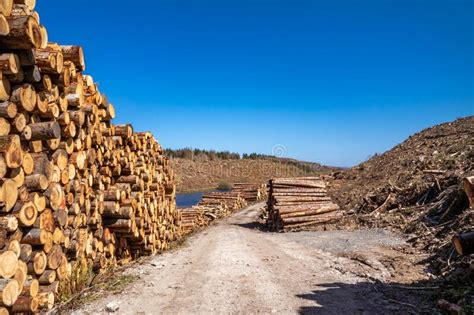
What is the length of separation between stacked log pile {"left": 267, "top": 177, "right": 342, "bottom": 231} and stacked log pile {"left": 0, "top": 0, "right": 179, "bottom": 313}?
6.55 m

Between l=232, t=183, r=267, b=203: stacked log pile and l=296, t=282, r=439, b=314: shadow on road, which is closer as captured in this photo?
l=296, t=282, r=439, b=314: shadow on road

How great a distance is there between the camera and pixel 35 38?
465 centimetres

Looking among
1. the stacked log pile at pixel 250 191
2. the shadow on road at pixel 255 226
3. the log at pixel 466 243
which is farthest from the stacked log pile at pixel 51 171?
the stacked log pile at pixel 250 191

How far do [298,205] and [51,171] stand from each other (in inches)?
405

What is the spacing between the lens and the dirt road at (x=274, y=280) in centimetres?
529

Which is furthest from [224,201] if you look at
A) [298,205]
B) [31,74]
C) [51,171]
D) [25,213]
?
[31,74]

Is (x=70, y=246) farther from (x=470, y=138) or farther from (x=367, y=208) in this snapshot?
(x=470, y=138)

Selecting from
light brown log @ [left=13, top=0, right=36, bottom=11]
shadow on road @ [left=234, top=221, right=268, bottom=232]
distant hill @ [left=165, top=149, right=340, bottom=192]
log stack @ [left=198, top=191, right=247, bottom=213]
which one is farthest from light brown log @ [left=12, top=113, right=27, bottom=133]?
distant hill @ [left=165, top=149, right=340, bottom=192]

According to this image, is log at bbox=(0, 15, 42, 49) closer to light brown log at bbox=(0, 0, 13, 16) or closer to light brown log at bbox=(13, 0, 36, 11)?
light brown log at bbox=(0, 0, 13, 16)

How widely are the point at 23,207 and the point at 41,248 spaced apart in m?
0.78

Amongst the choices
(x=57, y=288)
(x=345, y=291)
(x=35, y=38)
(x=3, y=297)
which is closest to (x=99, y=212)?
(x=57, y=288)

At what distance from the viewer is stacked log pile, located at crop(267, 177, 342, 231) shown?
13.6 metres

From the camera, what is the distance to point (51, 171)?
5.35 metres

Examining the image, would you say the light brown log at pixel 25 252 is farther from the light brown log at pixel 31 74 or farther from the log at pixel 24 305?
the light brown log at pixel 31 74
